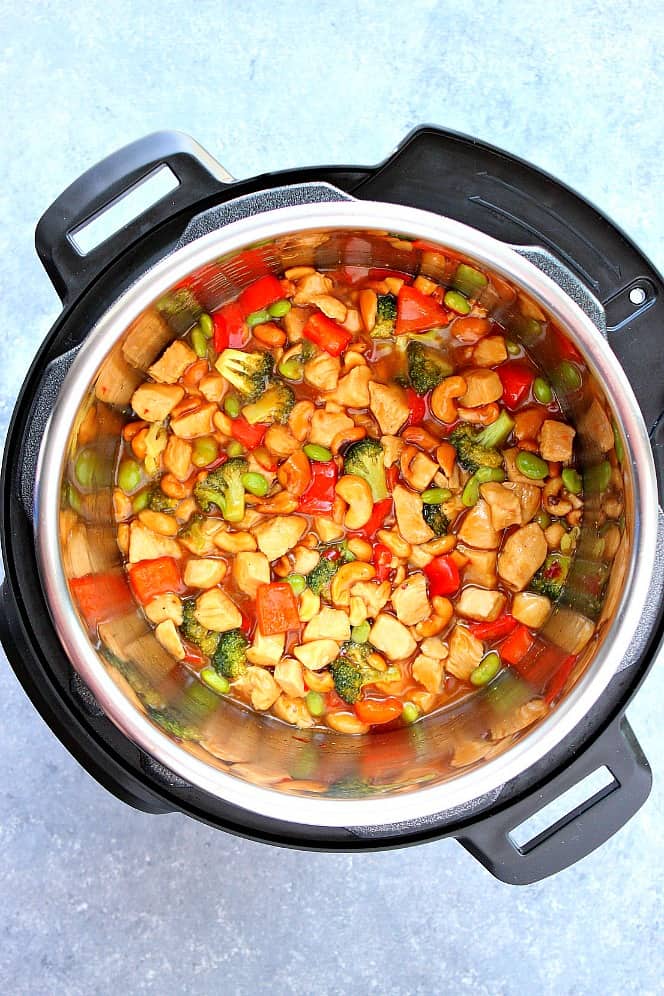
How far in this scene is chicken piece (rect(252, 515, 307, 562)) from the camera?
1883 millimetres

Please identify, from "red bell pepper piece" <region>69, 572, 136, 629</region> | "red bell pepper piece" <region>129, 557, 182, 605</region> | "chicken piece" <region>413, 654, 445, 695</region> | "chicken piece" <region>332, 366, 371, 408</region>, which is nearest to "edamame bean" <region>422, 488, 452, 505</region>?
"chicken piece" <region>332, 366, 371, 408</region>

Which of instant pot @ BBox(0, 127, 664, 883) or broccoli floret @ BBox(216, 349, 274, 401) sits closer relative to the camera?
instant pot @ BBox(0, 127, 664, 883)

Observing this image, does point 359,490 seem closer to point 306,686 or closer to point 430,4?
point 306,686

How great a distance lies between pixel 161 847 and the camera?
2154 mm

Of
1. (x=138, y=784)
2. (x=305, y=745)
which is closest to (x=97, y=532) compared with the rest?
(x=138, y=784)

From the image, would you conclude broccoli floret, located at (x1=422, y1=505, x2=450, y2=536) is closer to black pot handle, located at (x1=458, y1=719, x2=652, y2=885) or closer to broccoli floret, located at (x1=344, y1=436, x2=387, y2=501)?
broccoli floret, located at (x1=344, y1=436, x2=387, y2=501)

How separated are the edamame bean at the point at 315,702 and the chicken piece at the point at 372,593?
0.68 ft

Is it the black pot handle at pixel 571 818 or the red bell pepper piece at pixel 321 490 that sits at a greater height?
the red bell pepper piece at pixel 321 490

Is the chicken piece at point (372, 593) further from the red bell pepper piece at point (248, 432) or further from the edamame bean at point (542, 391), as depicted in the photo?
the edamame bean at point (542, 391)

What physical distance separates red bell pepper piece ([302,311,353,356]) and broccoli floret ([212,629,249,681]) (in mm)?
649

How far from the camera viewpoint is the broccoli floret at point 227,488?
6.20 ft

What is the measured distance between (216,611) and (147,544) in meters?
0.20

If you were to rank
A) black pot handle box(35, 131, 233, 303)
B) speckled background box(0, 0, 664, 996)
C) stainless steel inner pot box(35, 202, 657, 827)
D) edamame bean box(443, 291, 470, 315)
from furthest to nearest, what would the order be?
1. speckled background box(0, 0, 664, 996)
2. edamame bean box(443, 291, 470, 315)
3. black pot handle box(35, 131, 233, 303)
4. stainless steel inner pot box(35, 202, 657, 827)

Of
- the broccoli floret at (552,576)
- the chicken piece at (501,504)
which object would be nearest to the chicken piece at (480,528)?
the chicken piece at (501,504)
